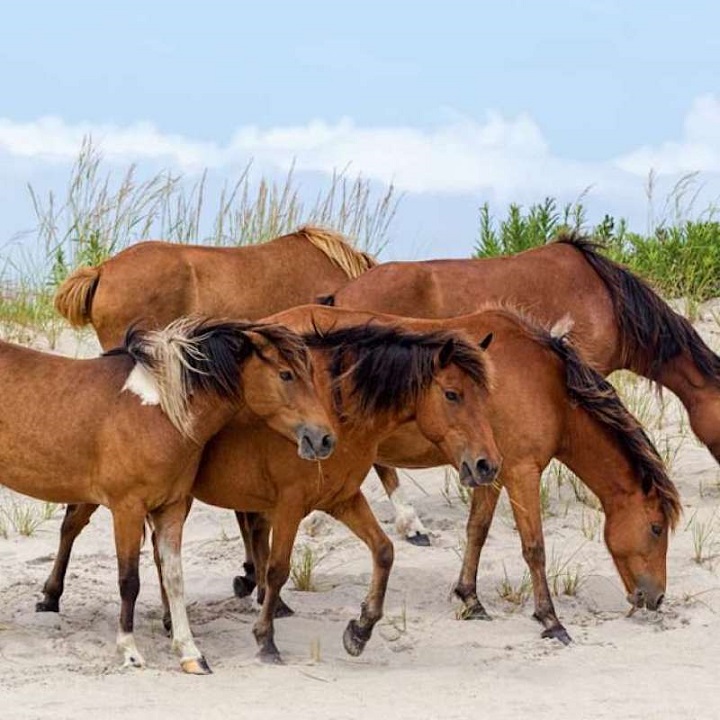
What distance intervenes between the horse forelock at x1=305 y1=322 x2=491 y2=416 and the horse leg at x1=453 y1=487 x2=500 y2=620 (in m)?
1.17

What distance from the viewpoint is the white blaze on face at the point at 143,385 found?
21.5ft

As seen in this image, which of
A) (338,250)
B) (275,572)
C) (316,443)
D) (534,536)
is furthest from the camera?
(338,250)

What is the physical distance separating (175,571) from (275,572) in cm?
42

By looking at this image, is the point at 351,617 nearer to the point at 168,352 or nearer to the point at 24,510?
the point at 168,352

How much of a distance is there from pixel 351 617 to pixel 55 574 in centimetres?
140

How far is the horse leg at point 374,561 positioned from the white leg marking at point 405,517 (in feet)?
6.80

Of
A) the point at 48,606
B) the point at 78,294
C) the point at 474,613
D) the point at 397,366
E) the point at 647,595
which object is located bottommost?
the point at 48,606

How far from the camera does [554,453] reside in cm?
749

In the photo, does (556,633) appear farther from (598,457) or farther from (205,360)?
(205,360)

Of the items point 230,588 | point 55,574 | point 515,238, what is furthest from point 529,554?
point 515,238

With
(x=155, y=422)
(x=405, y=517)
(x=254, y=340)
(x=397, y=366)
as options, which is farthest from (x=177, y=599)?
(x=405, y=517)

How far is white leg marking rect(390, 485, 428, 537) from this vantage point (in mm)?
Answer: 8984

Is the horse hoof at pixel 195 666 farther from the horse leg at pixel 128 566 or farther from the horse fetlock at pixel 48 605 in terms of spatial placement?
the horse fetlock at pixel 48 605

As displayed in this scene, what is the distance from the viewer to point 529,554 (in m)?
7.33
